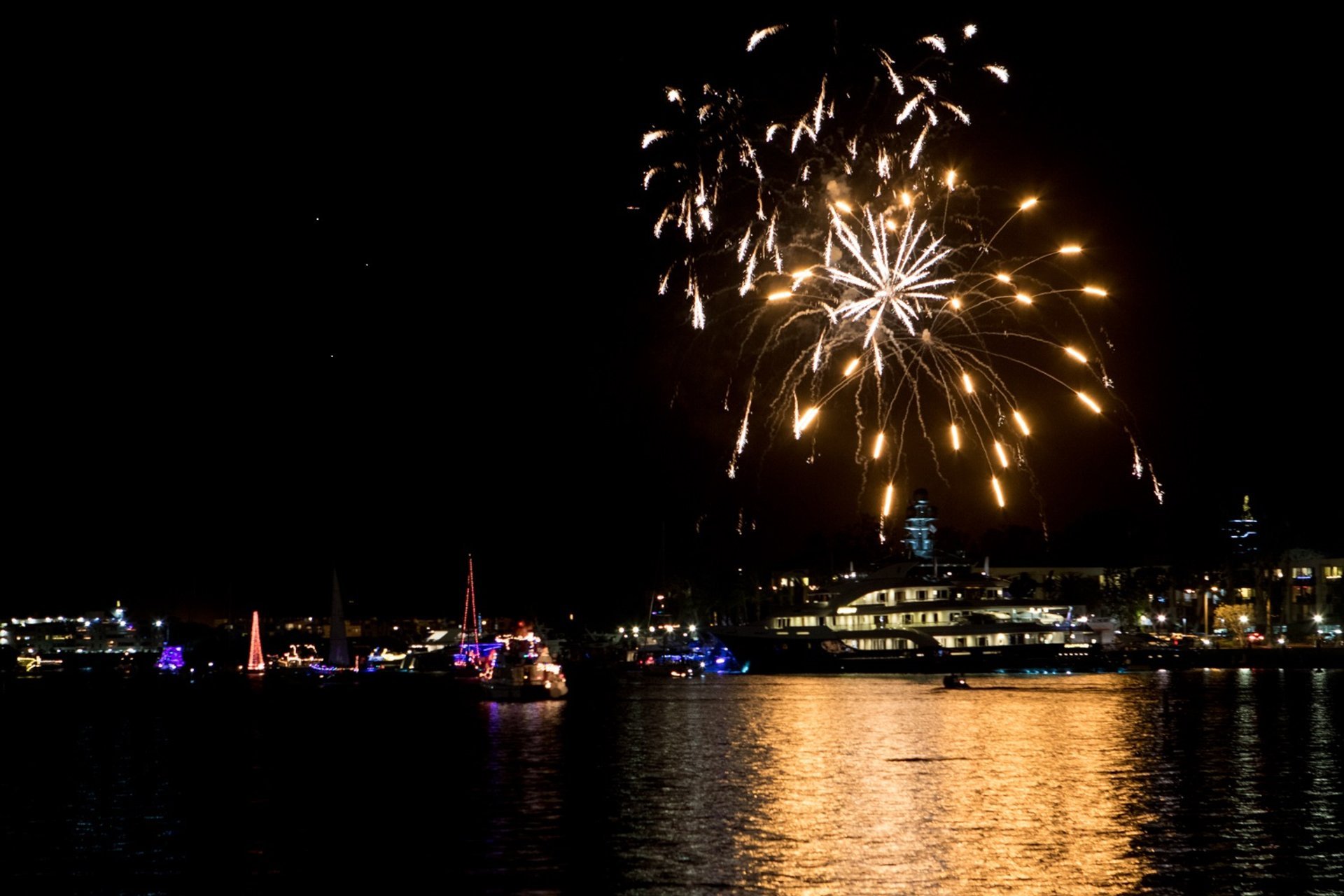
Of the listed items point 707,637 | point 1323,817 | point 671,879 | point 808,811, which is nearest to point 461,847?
point 671,879

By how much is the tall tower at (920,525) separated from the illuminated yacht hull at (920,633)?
19.6 m

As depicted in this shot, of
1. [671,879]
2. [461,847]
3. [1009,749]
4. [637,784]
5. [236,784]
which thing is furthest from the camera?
[1009,749]

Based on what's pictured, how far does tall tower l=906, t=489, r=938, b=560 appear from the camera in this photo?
13375 cm

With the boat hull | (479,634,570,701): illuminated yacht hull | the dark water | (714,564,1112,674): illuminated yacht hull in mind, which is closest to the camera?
the dark water

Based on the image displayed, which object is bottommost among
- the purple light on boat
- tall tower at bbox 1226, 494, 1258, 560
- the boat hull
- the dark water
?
the purple light on boat

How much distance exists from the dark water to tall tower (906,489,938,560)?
6625 cm

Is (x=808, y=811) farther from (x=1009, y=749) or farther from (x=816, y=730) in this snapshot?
(x=816, y=730)

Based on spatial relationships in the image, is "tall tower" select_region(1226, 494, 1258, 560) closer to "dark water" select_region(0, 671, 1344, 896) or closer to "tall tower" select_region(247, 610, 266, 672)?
"dark water" select_region(0, 671, 1344, 896)

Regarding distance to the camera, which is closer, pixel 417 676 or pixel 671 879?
pixel 671 879

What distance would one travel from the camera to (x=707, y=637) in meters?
135

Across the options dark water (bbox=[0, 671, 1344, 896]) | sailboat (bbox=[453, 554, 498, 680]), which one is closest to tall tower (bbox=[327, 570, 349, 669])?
sailboat (bbox=[453, 554, 498, 680])

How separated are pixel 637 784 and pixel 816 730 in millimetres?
15368

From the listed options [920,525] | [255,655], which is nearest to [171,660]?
[255,655]

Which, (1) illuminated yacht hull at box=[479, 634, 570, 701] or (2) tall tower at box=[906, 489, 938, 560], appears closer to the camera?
(1) illuminated yacht hull at box=[479, 634, 570, 701]
